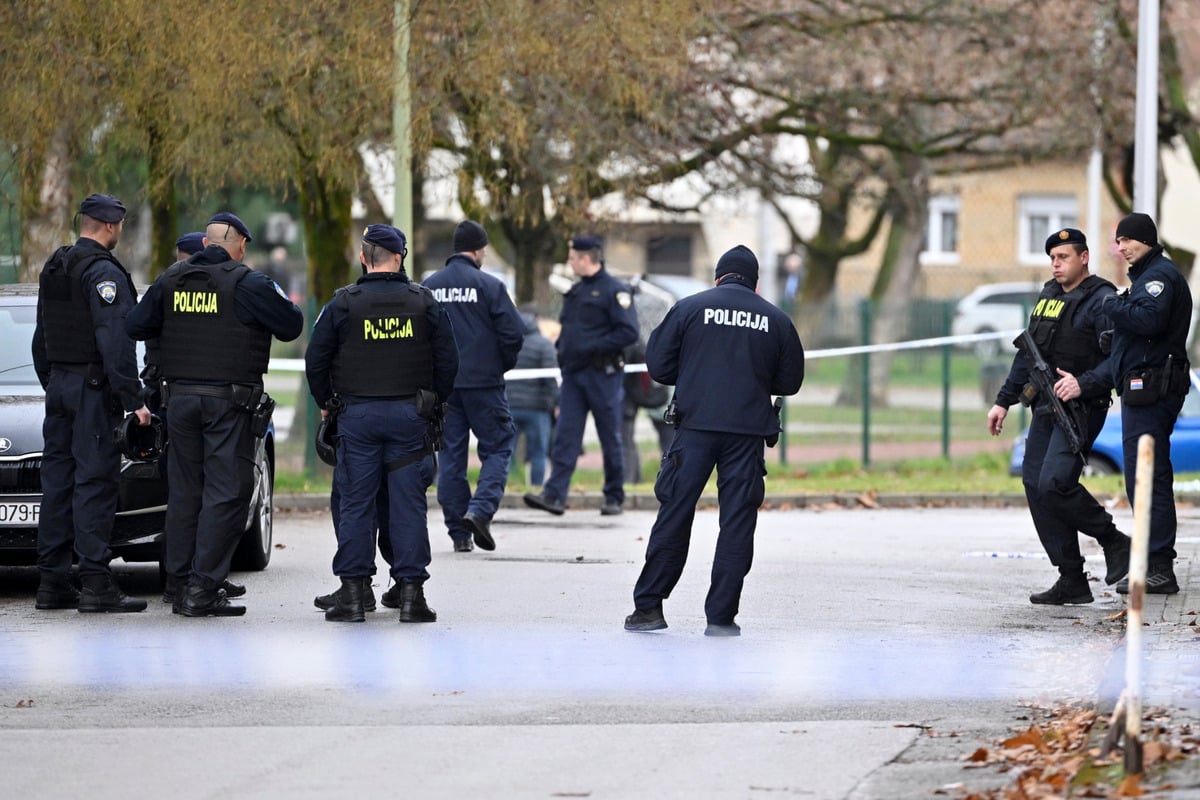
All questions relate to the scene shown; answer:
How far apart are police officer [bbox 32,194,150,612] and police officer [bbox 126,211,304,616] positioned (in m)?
0.18

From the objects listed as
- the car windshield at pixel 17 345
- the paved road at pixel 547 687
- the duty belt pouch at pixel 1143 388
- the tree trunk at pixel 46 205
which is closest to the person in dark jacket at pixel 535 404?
the tree trunk at pixel 46 205

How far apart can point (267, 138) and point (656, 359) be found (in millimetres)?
7716

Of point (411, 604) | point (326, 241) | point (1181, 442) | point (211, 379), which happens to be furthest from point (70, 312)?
point (1181, 442)

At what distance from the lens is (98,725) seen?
23.7 ft

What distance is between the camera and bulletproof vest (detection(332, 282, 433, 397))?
957cm

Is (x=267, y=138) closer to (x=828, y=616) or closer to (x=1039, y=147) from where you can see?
(x=828, y=616)

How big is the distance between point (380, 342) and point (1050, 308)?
338cm

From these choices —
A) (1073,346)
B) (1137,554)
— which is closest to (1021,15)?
(1073,346)

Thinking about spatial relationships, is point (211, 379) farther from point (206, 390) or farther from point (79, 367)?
point (79, 367)

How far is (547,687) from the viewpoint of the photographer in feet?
25.8

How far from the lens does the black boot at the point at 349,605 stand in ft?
31.7

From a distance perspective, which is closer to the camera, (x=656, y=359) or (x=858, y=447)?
(x=656, y=359)

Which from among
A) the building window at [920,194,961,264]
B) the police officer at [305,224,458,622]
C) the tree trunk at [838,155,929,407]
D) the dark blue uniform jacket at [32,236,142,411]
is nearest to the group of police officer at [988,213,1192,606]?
the police officer at [305,224,458,622]

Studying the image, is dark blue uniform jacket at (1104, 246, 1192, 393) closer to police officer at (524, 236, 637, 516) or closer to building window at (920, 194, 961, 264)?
police officer at (524, 236, 637, 516)
